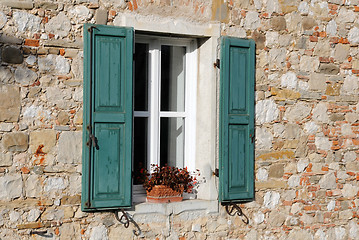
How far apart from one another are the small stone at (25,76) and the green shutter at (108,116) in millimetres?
441

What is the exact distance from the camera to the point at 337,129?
6.00m

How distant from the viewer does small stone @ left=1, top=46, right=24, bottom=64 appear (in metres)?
4.52

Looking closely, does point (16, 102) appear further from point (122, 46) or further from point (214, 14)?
point (214, 14)

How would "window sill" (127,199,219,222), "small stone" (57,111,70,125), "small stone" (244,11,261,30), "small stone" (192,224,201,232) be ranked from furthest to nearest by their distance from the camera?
"small stone" (244,11,261,30), "small stone" (192,224,201,232), "window sill" (127,199,219,222), "small stone" (57,111,70,125)

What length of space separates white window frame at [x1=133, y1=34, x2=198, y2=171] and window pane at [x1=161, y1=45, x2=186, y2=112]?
0.05 metres

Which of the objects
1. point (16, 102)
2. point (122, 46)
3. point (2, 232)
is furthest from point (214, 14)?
point (2, 232)

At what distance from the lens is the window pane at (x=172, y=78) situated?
17.8 ft

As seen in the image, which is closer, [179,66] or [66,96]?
[66,96]

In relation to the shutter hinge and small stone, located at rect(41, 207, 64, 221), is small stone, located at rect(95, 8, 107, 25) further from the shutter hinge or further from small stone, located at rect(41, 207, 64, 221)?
small stone, located at rect(41, 207, 64, 221)

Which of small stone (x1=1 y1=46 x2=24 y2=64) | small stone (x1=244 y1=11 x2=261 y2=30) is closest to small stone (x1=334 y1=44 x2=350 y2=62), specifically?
small stone (x1=244 y1=11 x2=261 y2=30)

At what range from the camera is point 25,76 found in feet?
15.1

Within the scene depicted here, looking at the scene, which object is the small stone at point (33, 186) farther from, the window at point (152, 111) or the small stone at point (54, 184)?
the window at point (152, 111)

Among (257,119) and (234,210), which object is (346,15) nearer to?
(257,119)

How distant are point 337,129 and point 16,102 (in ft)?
11.2
